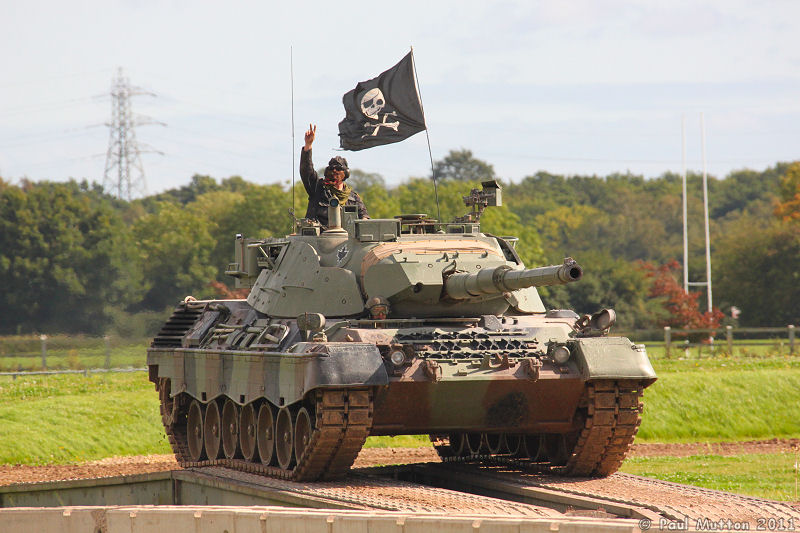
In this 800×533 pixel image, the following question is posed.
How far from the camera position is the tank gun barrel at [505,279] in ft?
51.5

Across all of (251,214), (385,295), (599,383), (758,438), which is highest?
(251,214)

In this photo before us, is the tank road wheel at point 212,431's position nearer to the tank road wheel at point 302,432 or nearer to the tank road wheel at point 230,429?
the tank road wheel at point 230,429

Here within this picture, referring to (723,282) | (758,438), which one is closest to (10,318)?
(723,282)

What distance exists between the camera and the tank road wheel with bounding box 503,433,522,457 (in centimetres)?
2028

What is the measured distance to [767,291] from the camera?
63.5m

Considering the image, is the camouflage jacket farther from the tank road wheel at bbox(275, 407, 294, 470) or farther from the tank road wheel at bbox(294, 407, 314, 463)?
the tank road wheel at bbox(294, 407, 314, 463)

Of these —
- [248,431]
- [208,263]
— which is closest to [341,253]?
[248,431]

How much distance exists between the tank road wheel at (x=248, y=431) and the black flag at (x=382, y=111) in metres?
5.61

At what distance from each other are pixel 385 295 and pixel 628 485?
4176 millimetres

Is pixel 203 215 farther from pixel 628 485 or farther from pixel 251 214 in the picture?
pixel 628 485

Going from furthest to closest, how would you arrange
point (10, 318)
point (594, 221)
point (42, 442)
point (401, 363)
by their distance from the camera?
point (594, 221) → point (10, 318) → point (42, 442) → point (401, 363)

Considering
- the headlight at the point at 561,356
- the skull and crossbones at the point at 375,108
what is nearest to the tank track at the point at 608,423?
the headlight at the point at 561,356

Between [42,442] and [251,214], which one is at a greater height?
[251,214]

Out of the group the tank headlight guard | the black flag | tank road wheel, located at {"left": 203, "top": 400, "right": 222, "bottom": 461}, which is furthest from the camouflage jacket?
the tank headlight guard
